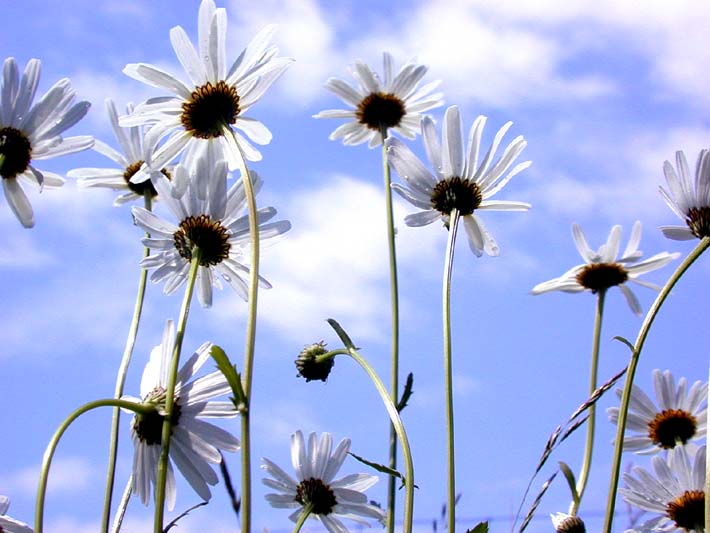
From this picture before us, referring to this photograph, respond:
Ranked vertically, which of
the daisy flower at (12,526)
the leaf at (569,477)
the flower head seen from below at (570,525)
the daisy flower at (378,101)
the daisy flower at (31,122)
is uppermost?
the daisy flower at (378,101)

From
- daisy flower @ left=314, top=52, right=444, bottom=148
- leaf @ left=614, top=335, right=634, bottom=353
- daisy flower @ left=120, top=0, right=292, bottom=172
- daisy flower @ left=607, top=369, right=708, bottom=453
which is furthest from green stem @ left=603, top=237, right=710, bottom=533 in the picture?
daisy flower @ left=314, top=52, right=444, bottom=148

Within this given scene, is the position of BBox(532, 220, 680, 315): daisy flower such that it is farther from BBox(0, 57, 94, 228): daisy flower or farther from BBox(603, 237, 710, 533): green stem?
BBox(0, 57, 94, 228): daisy flower

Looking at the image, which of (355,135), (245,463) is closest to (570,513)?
(245,463)

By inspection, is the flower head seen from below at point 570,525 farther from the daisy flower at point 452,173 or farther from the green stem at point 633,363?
the daisy flower at point 452,173

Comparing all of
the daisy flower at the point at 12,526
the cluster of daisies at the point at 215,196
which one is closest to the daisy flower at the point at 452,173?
the cluster of daisies at the point at 215,196

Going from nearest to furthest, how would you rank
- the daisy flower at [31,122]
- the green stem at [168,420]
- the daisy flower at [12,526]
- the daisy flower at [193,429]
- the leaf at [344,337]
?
the green stem at [168,420] → the daisy flower at [193,429] → the leaf at [344,337] → the daisy flower at [12,526] → the daisy flower at [31,122]

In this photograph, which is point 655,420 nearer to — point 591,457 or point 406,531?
point 591,457

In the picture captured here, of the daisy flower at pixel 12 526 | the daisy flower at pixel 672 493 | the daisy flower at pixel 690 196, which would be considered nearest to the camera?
the daisy flower at pixel 12 526
